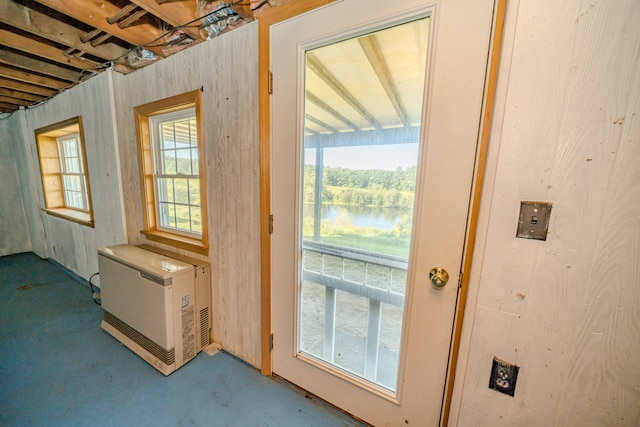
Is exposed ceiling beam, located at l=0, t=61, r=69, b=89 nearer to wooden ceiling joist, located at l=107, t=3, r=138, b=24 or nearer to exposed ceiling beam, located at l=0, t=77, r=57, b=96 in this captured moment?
exposed ceiling beam, located at l=0, t=77, r=57, b=96

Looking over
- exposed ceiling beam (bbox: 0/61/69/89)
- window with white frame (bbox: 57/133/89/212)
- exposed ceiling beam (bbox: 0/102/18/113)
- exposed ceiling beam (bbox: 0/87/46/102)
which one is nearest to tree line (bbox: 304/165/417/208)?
exposed ceiling beam (bbox: 0/61/69/89)

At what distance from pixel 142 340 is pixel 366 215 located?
1.94 meters

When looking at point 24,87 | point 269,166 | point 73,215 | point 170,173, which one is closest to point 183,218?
point 170,173

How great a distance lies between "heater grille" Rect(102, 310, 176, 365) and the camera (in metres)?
1.49

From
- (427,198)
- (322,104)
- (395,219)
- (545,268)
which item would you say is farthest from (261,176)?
(545,268)

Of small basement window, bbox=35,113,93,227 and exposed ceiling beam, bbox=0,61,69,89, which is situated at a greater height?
exposed ceiling beam, bbox=0,61,69,89

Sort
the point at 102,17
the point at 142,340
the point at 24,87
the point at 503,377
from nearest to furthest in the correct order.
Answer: the point at 503,377 → the point at 102,17 → the point at 142,340 → the point at 24,87

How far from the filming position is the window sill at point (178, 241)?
1711 mm

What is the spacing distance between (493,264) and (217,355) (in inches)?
76.5

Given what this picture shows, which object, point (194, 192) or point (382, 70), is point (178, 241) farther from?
point (382, 70)

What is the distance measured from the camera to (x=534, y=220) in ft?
2.48

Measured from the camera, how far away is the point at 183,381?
1444 mm

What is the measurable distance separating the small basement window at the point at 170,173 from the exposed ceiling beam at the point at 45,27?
51 cm

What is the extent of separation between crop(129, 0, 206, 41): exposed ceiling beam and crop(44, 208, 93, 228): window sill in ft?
8.08
